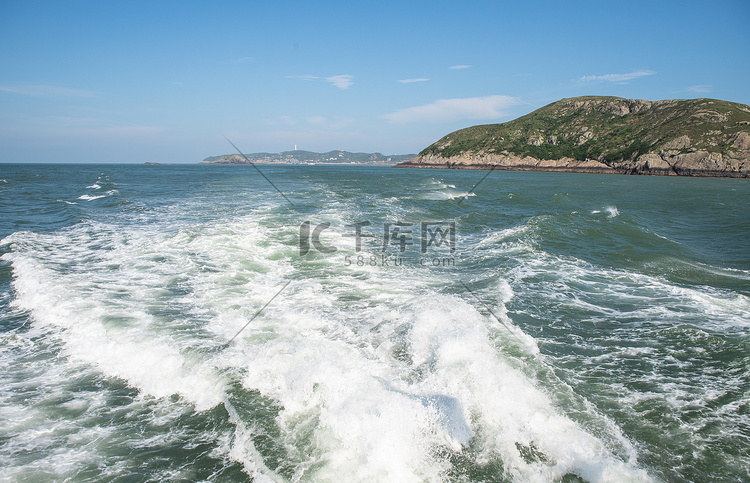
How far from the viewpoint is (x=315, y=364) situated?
16.5ft

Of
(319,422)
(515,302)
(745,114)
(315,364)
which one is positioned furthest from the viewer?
(745,114)

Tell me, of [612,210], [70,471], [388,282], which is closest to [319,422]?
[70,471]

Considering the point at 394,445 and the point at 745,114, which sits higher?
the point at 745,114

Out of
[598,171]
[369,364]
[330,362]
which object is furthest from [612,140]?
[330,362]

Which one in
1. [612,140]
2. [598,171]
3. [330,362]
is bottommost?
[330,362]

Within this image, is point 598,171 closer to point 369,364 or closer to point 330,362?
point 369,364

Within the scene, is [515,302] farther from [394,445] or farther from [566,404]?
[394,445]

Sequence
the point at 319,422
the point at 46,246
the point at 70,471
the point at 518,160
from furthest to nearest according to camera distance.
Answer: the point at 518,160, the point at 46,246, the point at 319,422, the point at 70,471

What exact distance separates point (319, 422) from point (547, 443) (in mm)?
2502

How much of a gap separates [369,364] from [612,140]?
12095 cm

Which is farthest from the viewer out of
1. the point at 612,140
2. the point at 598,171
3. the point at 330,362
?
the point at 612,140

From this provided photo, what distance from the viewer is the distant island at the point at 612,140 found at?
72.1m

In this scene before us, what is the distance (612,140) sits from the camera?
101 meters

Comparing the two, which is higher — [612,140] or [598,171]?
[612,140]
